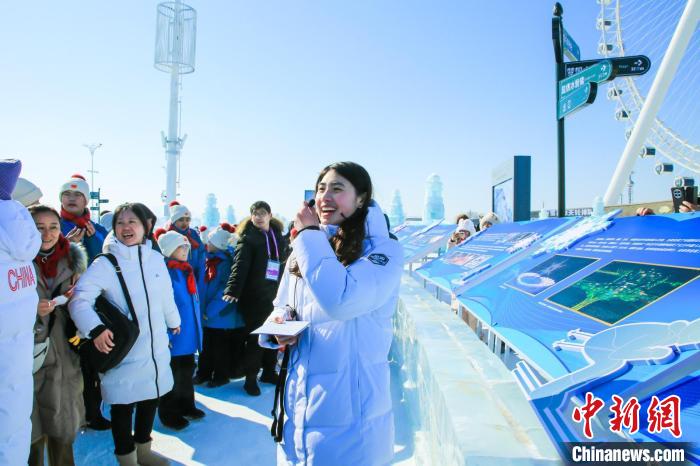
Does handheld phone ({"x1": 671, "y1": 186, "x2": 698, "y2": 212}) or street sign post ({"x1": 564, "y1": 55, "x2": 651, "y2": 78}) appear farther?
street sign post ({"x1": 564, "y1": 55, "x2": 651, "y2": 78})

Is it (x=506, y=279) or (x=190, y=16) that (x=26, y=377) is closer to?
(x=506, y=279)

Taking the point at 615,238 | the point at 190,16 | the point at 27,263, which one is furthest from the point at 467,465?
the point at 190,16

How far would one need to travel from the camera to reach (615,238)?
5.96ft

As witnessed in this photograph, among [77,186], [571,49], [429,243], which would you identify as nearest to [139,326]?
[77,186]

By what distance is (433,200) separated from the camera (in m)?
20.5

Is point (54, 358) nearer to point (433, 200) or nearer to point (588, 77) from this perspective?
point (588, 77)

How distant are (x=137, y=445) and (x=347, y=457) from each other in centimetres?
175

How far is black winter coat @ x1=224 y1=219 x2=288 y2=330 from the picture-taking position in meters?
3.76

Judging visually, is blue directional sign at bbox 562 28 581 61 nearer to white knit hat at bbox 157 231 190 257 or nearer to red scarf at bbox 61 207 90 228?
white knit hat at bbox 157 231 190 257

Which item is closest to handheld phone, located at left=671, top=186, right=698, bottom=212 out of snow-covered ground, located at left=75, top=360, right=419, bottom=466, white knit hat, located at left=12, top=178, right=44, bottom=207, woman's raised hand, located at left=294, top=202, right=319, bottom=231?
snow-covered ground, located at left=75, top=360, right=419, bottom=466

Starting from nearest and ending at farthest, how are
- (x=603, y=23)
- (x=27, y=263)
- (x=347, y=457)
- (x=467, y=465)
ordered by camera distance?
1. (x=467, y=465)
2. (x=347, y=457)
3. (x=27, y=263)
4. (x=603, y=23)

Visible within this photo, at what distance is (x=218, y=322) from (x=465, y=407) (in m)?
2.91

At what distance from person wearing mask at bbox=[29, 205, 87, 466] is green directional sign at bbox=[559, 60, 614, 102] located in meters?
3.91

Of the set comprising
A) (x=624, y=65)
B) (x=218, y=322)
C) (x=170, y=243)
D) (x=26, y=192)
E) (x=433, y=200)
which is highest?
(x=433, y=200)
